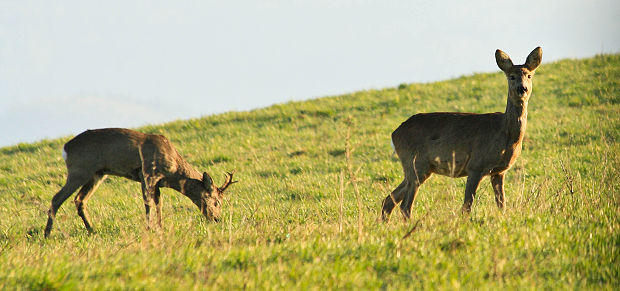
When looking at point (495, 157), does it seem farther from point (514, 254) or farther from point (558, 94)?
point (558, 94)

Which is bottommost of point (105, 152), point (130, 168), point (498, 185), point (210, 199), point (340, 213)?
point (210, 199)

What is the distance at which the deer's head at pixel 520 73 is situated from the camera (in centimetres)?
A: 741

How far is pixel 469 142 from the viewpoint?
25.3 ft

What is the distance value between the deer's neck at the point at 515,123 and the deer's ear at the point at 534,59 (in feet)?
1.57

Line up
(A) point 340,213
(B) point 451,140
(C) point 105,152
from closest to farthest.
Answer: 1. (A) point 340,213
2. (B) point 451,140
3. (C) point 105,152

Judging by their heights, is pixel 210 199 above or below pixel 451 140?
below

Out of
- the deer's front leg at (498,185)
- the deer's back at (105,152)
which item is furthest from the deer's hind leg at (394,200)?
the deer's back at (105,152)

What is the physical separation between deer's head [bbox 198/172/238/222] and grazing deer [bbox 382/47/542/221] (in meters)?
2.99

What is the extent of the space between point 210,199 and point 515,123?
4.80 meters

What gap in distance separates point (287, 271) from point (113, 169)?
5.67 metres

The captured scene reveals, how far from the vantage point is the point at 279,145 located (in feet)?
54.9

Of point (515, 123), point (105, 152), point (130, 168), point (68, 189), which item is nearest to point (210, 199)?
point (130, 168)

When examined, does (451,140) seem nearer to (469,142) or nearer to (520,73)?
(469,142)

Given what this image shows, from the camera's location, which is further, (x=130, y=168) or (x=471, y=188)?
(x=130, y=168)
